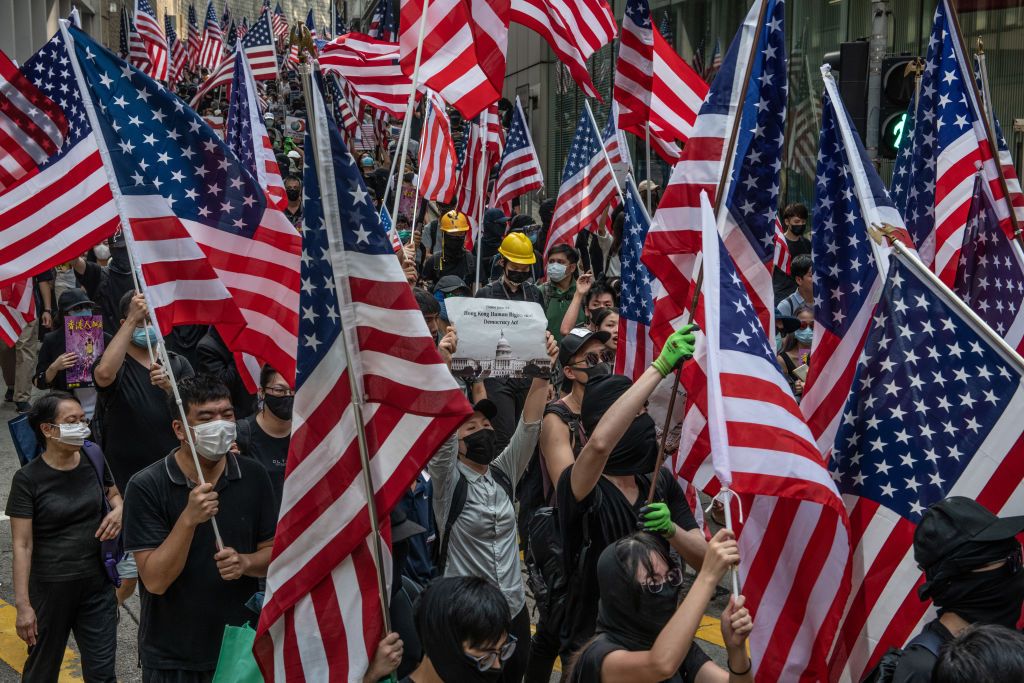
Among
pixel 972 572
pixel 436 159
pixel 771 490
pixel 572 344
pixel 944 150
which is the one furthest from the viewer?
pixel 436 159

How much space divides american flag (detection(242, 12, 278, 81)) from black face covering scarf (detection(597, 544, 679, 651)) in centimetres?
1612

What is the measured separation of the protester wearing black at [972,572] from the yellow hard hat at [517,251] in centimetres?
633

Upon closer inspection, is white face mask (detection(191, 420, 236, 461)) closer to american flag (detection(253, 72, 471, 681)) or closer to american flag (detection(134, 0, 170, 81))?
american flag (detection(253, 72, 471, 681))

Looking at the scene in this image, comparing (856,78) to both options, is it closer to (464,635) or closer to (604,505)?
(604,505)

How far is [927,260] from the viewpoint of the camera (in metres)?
6.81

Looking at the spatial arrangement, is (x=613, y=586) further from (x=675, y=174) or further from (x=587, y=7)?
(x=587, y=7)

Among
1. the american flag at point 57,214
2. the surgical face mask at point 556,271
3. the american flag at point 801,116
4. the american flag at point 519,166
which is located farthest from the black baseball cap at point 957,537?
the american flag at point 801,116

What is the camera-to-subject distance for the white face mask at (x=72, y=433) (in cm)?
579

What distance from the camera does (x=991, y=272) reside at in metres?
5.86

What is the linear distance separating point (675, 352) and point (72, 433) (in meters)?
3.04

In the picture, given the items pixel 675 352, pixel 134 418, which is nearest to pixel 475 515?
pixel 675 352

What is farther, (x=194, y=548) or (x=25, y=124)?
(x=25, y=124)

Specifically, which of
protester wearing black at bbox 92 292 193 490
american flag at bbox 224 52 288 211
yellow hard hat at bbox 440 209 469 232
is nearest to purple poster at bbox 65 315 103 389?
protester wearing black at bbox 92 292 193 490

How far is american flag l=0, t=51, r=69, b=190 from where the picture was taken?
24.3ft
